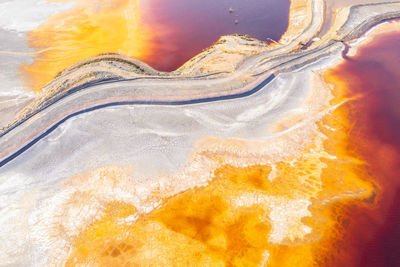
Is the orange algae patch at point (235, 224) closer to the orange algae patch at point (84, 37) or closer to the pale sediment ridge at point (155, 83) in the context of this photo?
the pale sediment ridge at point (155, 83)

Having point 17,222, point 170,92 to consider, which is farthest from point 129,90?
point 17,222

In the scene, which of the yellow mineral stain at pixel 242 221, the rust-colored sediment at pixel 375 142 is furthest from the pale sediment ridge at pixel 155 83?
the yellow mineral stain at pixel 242 221

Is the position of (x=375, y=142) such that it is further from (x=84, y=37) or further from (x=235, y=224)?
A: (x=84, y=37)

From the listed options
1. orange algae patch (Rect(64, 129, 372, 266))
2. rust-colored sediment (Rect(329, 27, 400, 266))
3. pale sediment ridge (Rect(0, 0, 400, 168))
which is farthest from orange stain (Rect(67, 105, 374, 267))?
pale sediment ridge (Rect(0, 0, 400, 168))

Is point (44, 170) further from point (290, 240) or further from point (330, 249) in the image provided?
point (330, 249)

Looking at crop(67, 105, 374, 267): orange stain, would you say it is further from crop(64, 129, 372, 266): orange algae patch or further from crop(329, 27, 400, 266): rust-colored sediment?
crop(329, 27, 400, 266): rust-colored sediment

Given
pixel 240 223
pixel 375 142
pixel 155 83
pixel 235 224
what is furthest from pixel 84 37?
pixel 375 142

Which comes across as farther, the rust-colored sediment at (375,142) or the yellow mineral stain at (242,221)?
the rust-colored sediment at (375,142)
